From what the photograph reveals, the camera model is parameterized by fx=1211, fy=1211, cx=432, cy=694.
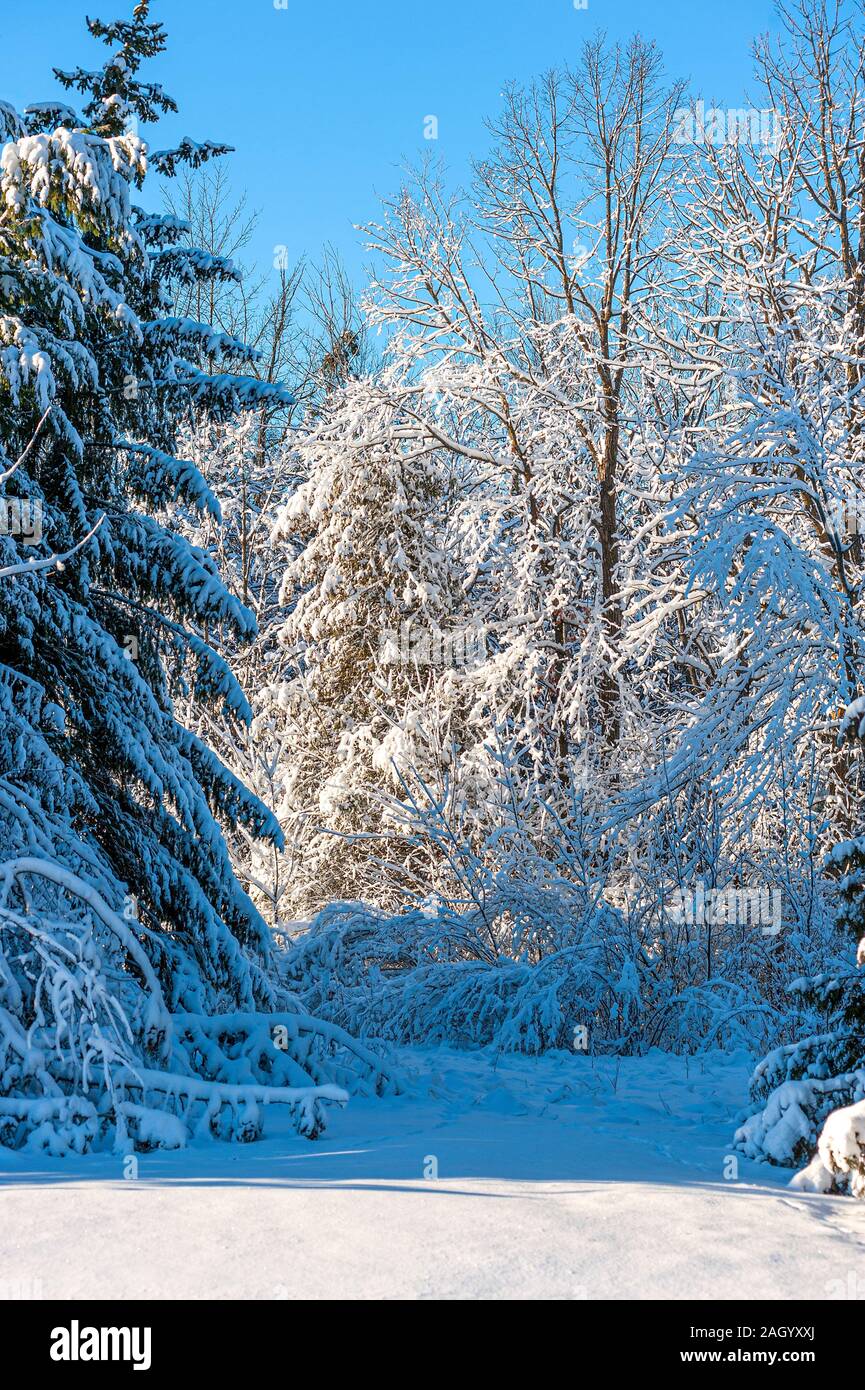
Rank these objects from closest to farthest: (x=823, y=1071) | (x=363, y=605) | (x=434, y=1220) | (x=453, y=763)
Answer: (x=434, y=1220), (x=823, y=1071), (x=453, y=763), (x=363, y=605)

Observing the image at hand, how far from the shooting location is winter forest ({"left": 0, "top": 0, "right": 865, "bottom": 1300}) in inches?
194

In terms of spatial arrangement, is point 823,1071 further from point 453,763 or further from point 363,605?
Result: point 363,605

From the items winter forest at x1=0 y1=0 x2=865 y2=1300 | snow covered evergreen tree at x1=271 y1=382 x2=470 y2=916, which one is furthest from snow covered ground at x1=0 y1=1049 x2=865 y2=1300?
snow covered evergreen tree at x1=271 y1=382 x2=470 y2=916

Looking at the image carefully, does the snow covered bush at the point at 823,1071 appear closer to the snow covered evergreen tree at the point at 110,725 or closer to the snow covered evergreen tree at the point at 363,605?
the snow covered evergreen tree at the point at 110,725

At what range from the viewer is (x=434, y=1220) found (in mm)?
4344

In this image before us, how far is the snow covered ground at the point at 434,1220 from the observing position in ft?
12.3

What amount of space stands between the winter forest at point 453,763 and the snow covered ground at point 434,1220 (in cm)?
2

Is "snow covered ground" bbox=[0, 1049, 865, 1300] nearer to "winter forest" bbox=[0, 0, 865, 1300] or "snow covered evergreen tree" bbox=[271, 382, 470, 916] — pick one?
"winter forest" bbox=[0, 0, 865, 1300]

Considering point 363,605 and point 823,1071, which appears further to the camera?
point 363,605

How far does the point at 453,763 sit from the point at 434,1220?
320 inches

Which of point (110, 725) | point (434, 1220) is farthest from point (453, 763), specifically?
point (434, 1220)
